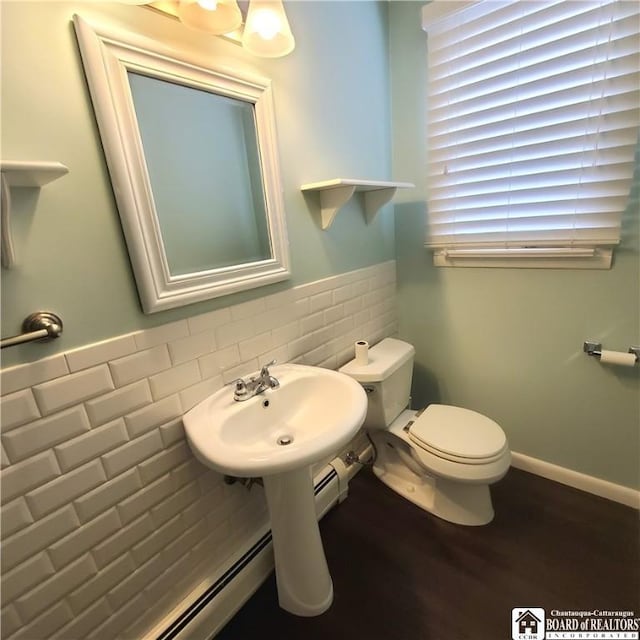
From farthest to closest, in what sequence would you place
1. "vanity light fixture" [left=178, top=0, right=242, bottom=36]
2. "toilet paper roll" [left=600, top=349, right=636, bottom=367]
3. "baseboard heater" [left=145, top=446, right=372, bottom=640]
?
"toilet paper roll" [left=600, top=349, right=636, bottom=367], "baseboard heater" [left=145, top=446, right=372, bottom=640], "vanity light fixture" [left=178, top=0, right=242, bottom=36]

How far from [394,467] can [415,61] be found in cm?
190

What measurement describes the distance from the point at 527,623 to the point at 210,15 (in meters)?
1.97

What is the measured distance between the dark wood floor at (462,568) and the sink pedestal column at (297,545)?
0.06 m

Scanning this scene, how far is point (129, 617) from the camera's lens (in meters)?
0.92

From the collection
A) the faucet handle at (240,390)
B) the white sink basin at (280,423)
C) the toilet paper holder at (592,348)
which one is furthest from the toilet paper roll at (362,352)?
the toilet paper holder at (592,348)

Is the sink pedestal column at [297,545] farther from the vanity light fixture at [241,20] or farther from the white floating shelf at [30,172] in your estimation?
the vanity light fixture at [241,20]

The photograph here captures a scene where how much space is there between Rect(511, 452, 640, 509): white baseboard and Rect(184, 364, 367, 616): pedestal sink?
1.11 metres

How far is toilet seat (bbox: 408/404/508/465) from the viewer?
1300 millimetres

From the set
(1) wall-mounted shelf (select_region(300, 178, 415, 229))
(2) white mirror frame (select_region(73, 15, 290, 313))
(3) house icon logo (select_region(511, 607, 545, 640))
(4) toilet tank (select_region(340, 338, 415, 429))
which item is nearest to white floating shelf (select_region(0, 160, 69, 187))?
(2) white mirror frame (select_region(73, 15, 290, 313))

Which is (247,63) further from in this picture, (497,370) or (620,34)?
(497,370)

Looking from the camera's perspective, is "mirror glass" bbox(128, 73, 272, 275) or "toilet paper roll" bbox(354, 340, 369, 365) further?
"toilet paper roll" bbox(354, 340, 369, 365)

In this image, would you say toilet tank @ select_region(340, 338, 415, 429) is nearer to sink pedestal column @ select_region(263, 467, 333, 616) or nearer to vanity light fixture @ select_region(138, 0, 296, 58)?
sink pedestal column @ select_region(263, 467, 333, 616)

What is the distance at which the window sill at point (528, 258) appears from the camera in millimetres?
1304

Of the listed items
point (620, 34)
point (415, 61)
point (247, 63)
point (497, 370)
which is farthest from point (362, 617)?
point (415, 61)
